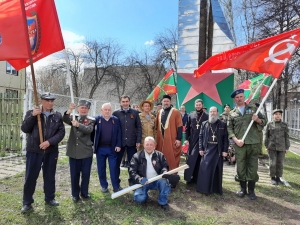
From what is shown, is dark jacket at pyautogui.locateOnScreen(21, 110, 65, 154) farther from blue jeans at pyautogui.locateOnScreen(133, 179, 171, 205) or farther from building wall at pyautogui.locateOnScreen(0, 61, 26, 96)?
building wall at pyautogui.locateOnScreen(0, 61, 26, 96)

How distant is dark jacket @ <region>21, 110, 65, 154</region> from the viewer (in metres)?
3.52

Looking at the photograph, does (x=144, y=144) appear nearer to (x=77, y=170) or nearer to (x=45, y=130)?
(x=77, y=170)

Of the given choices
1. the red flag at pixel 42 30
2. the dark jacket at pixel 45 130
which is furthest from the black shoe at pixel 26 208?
the red flag at pixel 42 30

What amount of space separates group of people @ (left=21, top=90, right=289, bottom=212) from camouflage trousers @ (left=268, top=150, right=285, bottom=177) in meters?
0.02

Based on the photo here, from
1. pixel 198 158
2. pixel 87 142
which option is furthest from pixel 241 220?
pixel 87 142

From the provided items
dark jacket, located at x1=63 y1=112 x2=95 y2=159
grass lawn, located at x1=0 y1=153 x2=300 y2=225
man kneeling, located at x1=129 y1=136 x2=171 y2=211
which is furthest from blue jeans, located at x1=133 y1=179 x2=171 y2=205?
dark jacket, located at x1=63 y1=112 x2=95 y2=159

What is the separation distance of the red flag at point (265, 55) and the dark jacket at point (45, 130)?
2.87 m

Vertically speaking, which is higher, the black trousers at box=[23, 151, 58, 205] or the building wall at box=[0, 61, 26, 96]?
the building wall at box=[0, 61, 26, 96]

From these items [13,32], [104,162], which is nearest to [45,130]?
[104,162]

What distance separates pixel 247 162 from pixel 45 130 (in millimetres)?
3389

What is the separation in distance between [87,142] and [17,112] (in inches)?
180

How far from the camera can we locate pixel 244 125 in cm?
448

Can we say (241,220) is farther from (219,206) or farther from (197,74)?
(197,74)

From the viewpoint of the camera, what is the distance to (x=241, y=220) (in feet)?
11.9
